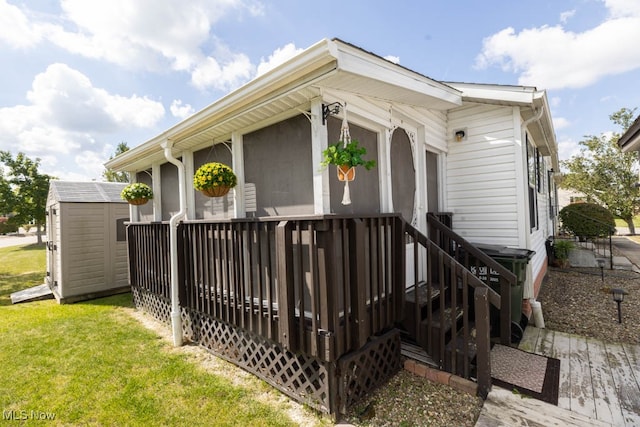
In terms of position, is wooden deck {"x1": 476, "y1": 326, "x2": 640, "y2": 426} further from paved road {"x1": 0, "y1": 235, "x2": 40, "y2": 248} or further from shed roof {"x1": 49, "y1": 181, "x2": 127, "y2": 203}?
paved road {"x1": 0, "y1": 235, "x2": 40, "y2": 248}

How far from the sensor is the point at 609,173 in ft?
51.8

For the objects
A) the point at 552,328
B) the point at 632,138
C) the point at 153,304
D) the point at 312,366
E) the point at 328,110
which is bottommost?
the point at 552,328

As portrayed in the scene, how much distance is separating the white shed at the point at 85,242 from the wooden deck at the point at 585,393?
7369 millimetres

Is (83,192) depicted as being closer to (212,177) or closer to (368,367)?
(212,177)

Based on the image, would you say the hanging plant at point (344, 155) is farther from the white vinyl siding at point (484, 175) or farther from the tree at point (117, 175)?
the tree at point (117, 175)

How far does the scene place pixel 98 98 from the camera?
13.4 meters

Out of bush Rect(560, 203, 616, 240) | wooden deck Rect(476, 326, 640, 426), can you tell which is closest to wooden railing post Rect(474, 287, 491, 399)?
wooden deck Rect(476, 326, 640, 426)

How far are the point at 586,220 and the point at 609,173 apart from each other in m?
8.17

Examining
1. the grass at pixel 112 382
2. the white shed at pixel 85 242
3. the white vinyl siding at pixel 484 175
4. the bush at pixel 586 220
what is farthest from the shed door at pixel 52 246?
the bush at pixel 586 220

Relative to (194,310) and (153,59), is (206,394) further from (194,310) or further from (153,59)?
(153,59)

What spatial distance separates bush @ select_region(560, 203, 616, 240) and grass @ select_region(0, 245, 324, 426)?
13.6 m

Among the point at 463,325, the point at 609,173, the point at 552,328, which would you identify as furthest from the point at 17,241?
the point at 609,173

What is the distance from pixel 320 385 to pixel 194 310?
2.38 m

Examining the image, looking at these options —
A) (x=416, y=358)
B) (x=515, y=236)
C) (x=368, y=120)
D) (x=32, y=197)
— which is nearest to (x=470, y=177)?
(x=515, y=236)
